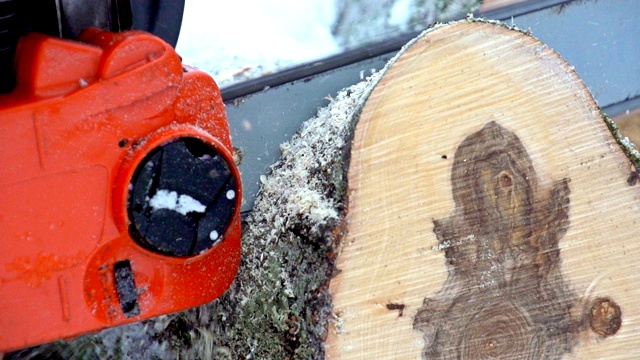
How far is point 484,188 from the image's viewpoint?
1246 mm

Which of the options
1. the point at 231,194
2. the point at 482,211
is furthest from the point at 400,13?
the point at 231,194

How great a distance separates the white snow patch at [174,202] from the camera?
1122 mm

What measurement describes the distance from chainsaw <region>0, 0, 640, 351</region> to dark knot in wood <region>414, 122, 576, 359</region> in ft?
1.31

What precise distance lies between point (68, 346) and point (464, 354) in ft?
3.03

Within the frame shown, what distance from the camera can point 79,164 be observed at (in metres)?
1.09

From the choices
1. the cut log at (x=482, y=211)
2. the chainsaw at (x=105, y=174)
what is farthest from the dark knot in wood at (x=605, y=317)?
the chainsaw at (x=105, y=174)

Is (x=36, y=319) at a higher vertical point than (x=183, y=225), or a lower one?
lower

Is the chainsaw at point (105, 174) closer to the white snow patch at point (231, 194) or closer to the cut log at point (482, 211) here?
the white snow patch at point (231, 194)

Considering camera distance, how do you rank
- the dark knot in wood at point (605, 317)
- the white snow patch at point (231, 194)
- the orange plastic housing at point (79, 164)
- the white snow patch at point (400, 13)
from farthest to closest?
the white snow patch at point (400, 13) < the dark knot in wood at point (605, 317) < the white snow patch at point (231, 194) < the orange plastic housing at point (79, 164)

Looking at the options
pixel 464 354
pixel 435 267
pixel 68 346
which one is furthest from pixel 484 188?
pixel 68 346

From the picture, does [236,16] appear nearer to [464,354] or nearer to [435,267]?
[435,267]

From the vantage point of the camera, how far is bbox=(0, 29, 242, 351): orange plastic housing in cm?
106

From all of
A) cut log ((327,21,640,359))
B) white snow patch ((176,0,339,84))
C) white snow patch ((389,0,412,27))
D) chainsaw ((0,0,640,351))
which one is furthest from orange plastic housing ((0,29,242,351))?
white snow patch ((389,0,412,27))

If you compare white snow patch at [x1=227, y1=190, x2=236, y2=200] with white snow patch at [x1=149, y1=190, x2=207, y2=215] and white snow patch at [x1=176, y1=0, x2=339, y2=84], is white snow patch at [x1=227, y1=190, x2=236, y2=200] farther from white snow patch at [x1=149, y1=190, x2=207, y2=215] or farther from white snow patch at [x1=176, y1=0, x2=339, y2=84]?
white snow patch at [x1=176, y1=0, x2=339, y2=84]
